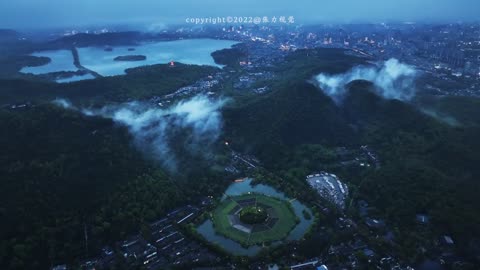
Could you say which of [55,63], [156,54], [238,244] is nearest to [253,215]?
[238,244]

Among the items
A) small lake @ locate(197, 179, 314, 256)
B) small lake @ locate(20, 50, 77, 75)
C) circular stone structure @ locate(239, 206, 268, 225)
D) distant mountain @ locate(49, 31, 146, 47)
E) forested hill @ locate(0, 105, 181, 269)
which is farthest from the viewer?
distant mountain @ locate(49, 31, 146, 47)

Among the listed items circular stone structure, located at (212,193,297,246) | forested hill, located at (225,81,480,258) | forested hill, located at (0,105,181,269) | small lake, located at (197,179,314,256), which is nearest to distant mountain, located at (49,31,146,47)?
forested hill, located at (0,105,181,269)

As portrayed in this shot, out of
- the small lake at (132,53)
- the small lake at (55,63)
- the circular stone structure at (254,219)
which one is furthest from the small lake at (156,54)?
the circular stone structure at (254,219)

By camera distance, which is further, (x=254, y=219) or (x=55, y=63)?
(x=55, y=63)

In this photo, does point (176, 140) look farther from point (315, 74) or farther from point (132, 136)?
point (315, 74)

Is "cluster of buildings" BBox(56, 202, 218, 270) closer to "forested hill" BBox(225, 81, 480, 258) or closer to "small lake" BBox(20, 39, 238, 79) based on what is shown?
"forested hill" BBox(225, 81, 480, 258)

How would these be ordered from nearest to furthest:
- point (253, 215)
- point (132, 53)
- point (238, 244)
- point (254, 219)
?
point (238, 244)
point (254, 219)
point (253, 215)
point (132, 53)

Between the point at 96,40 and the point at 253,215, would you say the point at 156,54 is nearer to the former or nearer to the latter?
the point at 96,40
